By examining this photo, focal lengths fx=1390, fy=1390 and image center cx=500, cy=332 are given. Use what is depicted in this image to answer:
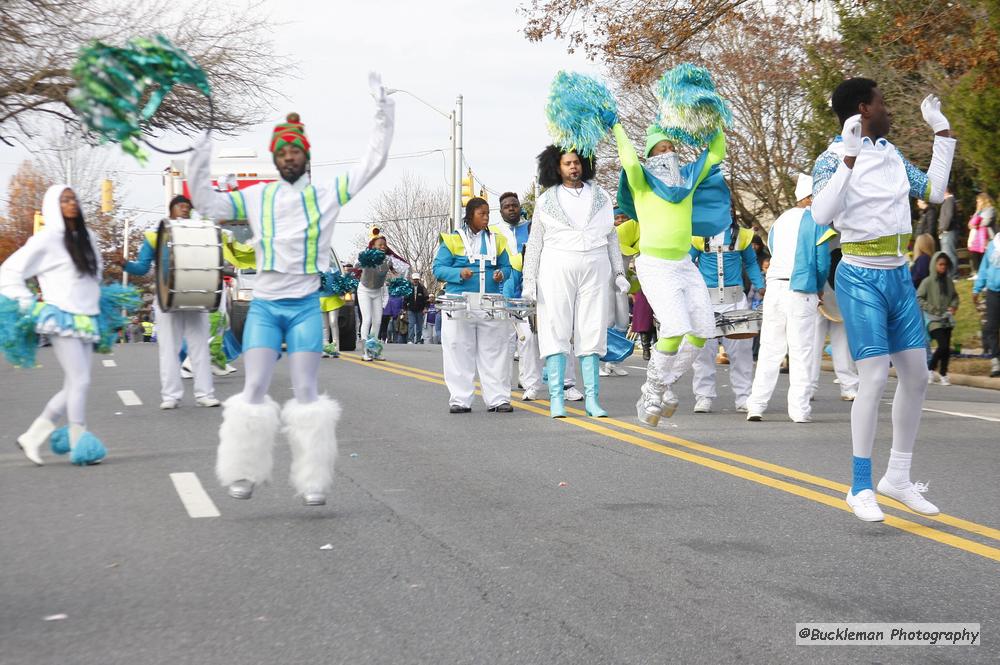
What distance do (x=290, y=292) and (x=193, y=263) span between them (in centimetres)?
362

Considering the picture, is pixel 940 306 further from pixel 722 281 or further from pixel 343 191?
pixel 343 191

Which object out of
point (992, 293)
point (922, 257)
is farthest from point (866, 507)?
point (922, 257)

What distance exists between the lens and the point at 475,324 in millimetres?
12844

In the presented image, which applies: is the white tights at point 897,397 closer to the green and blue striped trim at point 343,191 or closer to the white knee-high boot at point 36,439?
the green and blue striped trim at point 343,191

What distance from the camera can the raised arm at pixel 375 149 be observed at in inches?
292

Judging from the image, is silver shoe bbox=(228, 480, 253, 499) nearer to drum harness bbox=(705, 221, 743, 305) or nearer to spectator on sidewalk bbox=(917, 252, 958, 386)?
drum harness bbox=(705, 221, 743, 305)

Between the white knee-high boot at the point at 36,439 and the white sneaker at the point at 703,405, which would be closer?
the white knee-high boot at the point at 36,439

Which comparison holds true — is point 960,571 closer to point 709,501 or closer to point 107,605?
point 709,501

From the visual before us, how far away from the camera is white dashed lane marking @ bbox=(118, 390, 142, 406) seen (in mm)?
13695

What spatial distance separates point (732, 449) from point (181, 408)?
5754 mm

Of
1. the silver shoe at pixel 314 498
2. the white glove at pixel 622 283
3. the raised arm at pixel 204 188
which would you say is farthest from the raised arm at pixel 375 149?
the white glove at pixel 622 283

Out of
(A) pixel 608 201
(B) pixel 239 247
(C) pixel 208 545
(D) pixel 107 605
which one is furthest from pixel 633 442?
(D) pixel 107 605

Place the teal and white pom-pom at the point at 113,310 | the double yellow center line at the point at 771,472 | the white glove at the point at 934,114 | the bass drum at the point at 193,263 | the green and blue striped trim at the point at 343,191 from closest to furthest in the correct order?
the double yellow center line at the point at 771,472, the white glove at the point at 934,114, the green and blue striped trim at the point at 343,191, the teal and white pom-pom at the point at 113,310, the bass drum at the point at 193,263

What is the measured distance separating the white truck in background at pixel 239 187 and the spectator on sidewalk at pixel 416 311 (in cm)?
890
